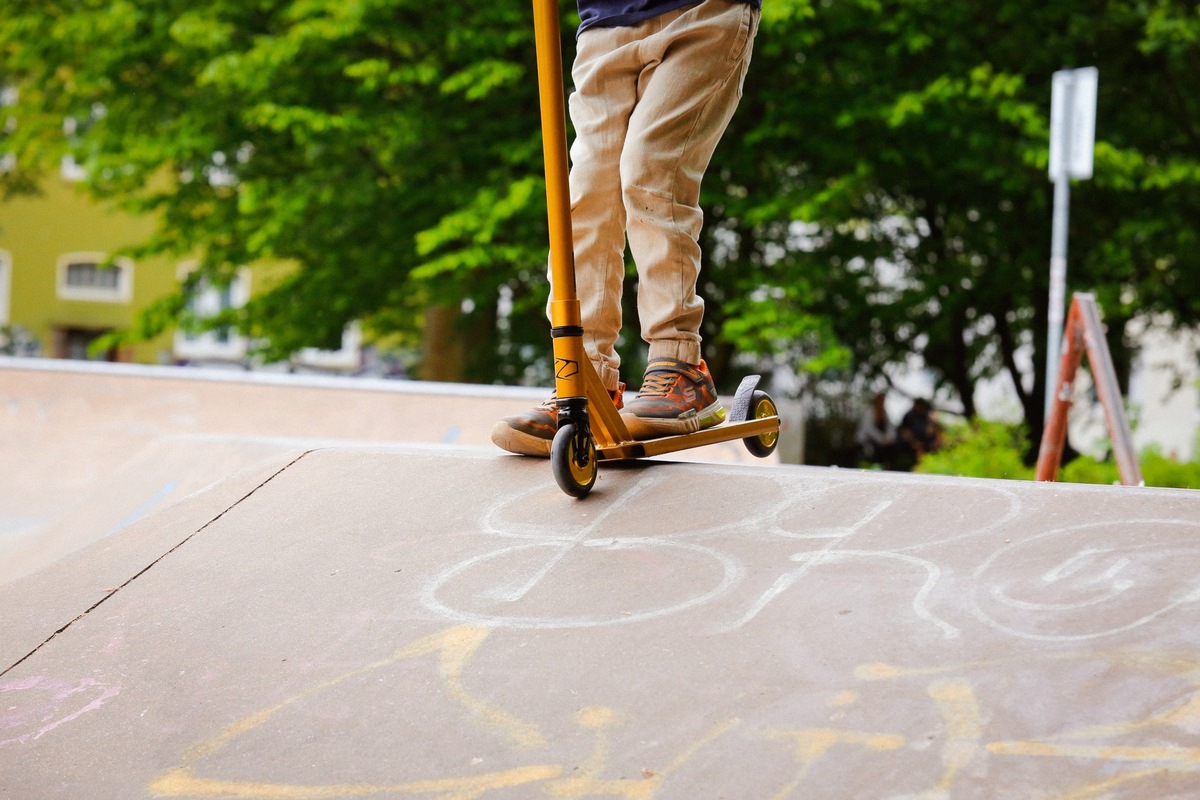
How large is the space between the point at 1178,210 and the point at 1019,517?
9411mm

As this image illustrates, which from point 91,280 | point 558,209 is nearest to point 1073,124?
point 558,209

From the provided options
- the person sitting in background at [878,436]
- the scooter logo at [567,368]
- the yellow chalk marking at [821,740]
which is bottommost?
the person sitting in background at [878,436]

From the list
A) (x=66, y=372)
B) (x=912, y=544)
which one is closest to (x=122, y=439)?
(x=66, y=372)

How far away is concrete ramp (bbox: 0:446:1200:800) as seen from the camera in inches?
75.3

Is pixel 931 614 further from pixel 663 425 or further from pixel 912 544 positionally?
pixel 663 425

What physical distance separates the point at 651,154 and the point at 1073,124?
4.85 m

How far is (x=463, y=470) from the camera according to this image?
3211 mm

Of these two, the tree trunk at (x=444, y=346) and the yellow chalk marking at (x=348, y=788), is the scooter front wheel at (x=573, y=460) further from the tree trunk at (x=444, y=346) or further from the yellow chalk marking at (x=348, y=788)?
the tree trunk at (x=444, y=346)

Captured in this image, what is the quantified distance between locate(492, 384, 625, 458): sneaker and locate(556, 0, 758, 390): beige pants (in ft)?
0.69

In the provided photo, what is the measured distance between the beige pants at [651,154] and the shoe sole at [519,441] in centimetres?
27

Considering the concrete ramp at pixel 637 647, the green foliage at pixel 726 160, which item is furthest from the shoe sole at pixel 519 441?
the green foliage at pixel 726 160

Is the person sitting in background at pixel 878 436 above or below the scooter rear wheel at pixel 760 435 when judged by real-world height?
below

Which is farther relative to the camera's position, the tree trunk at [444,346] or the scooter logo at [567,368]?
the tree trunk at [444,346]

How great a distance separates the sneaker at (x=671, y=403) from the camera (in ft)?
10.6
